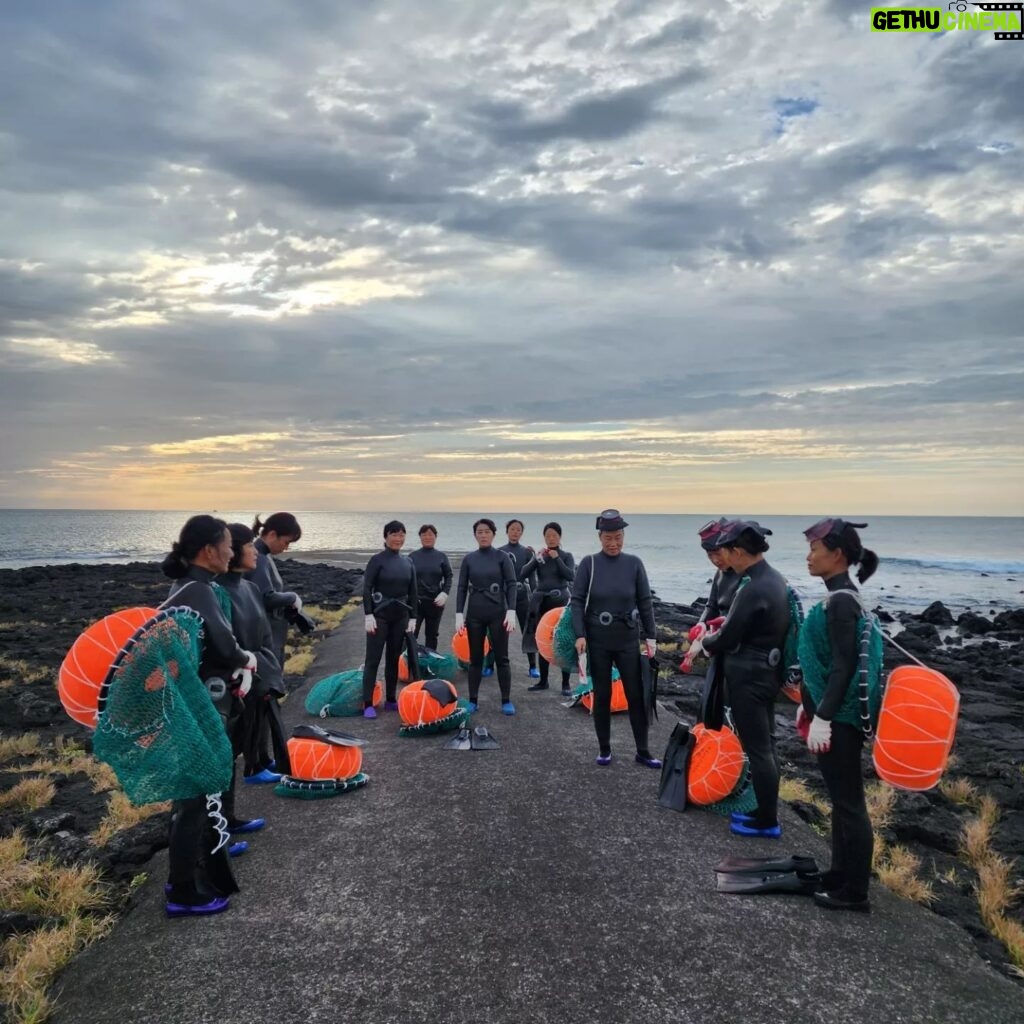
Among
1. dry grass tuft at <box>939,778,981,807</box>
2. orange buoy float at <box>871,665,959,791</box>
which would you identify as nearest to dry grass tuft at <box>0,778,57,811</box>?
orange buoy float at <box>871,665,959,791</box>

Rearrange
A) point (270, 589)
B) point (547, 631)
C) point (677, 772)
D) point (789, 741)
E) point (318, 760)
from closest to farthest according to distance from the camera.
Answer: point (677, 772), point (318, 760), point (270, 589), point (547, 631), point (789, 741)

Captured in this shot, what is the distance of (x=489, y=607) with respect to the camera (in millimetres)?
10086

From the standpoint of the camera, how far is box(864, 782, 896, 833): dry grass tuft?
7.29 m

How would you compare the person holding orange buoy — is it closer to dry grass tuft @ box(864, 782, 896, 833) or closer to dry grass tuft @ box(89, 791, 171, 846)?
dry grass tuft @ box(864, 782, 896, 833)

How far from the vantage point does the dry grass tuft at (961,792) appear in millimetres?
8852

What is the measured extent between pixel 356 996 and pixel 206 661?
2.20 metres

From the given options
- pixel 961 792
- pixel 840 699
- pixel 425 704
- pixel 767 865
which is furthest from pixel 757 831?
pixel 961 792

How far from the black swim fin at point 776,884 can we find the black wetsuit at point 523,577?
293 inches

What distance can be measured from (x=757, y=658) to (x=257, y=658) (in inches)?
157

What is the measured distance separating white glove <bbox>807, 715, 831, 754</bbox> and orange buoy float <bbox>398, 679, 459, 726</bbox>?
16.8 feet

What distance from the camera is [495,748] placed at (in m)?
8.33

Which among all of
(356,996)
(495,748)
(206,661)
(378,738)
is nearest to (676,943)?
(356,996)

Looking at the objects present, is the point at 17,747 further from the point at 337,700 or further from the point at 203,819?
the point at 203,819

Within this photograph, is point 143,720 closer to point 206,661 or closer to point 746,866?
point 206,661
